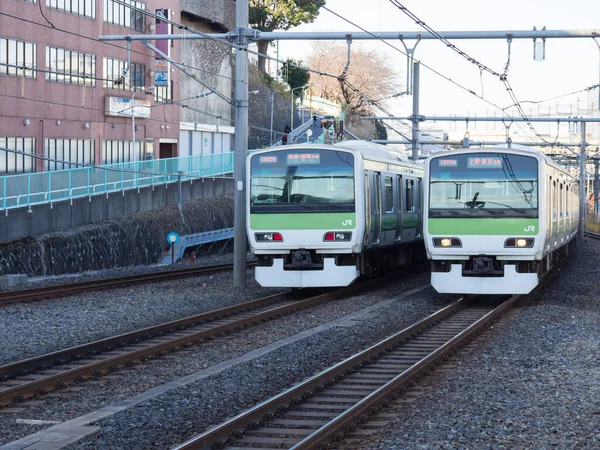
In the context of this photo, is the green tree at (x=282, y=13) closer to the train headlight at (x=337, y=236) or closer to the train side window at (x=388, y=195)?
the train side window at (x=388, y=195)

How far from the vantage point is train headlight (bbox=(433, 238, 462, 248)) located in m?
18.3

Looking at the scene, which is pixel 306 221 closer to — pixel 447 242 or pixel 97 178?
pixel 447 242

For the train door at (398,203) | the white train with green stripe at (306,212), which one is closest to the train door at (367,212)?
the white train with green stripe at (306,212)

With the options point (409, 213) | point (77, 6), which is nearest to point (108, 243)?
point (77, 6)

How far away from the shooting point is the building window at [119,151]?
141 feet

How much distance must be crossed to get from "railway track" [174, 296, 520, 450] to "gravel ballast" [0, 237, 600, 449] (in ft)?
0.98

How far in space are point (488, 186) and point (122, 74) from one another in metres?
28.6

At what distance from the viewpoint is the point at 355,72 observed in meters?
84.2

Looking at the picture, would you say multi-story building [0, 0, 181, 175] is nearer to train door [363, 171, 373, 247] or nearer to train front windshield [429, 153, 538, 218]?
train door [363, 171, 373, 247]

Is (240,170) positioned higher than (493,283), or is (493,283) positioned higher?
(240,170)

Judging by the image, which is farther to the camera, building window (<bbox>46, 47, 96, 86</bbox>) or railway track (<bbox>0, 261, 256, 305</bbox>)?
building window (<bbox>46, 47, 96, 86</bbox>)

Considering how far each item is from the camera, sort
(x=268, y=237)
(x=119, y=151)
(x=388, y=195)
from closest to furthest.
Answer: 1. (x=268, y=237)
2. (x=388, y=195)
3. (x=119, y=151)

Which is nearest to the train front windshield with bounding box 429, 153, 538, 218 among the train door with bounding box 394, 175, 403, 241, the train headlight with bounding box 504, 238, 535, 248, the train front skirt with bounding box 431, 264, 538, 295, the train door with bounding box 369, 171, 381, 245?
the train headlight with bounding box 504, 238, 535, 248

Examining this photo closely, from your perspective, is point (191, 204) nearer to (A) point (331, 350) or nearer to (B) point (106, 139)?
(B) point (106, 139)
